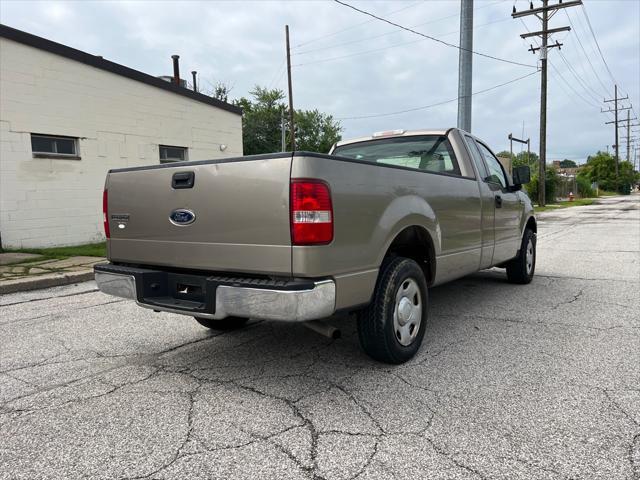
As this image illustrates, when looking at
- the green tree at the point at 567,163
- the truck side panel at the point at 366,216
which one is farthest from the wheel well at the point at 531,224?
the green tree at the point at 567,163

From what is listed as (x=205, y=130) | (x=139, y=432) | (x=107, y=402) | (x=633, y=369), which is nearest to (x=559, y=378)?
(x=633, y=369)

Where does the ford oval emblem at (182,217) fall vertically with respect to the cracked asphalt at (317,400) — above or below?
above

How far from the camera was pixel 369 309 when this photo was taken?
10.7ft

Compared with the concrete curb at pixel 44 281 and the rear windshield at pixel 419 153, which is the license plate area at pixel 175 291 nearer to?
the rear windshield at pixel 419 153

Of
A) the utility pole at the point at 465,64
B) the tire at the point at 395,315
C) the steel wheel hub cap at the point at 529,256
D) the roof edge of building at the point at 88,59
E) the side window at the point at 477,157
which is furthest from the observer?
the utility pole at the point at 465,64

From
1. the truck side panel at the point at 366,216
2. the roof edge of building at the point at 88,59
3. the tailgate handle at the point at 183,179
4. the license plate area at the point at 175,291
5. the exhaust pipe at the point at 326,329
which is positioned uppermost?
the roof edge of building at the point at 88,59

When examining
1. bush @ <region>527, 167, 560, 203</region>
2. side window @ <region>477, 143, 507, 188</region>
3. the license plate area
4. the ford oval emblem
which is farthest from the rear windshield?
bush @ <region>527, 167, 560, 203</region>

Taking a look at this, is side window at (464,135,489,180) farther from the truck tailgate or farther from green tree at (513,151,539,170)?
green tree at (513,151,539,170)

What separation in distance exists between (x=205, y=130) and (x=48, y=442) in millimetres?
12864

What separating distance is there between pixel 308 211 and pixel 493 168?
12.1ft

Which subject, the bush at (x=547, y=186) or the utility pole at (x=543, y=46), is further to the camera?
the bush at (x=547, y=186)

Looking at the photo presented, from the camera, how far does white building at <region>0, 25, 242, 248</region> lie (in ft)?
31.4

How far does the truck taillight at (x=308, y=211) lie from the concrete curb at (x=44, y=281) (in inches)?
215

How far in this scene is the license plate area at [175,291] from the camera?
10.2 ft
